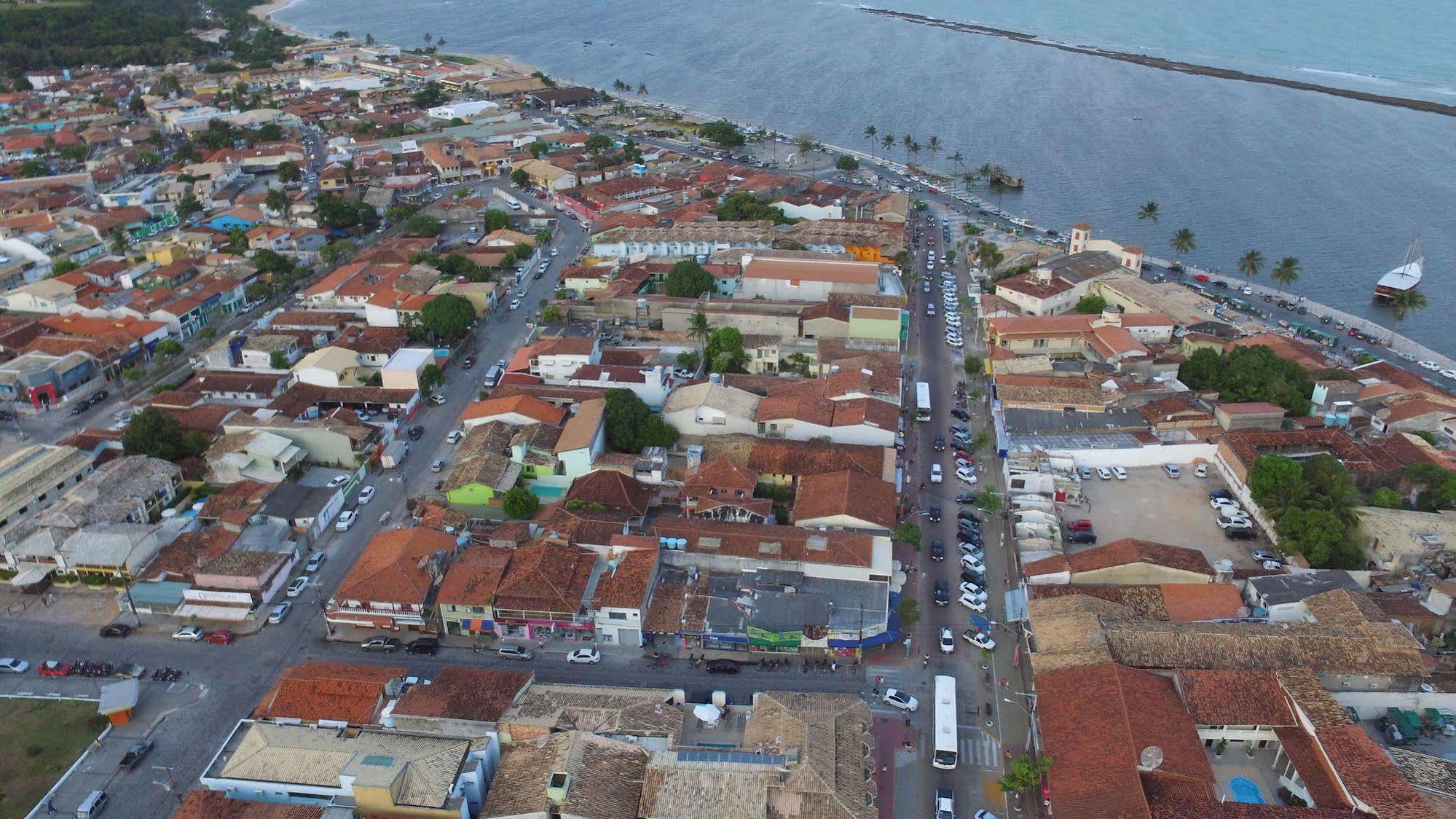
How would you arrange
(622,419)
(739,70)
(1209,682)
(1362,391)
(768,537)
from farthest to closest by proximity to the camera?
(739,70) < (1362,391) < (622,419) < (768,537) < (1209,682)

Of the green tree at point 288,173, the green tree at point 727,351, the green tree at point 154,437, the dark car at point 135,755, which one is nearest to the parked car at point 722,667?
the dark car at point 135,755

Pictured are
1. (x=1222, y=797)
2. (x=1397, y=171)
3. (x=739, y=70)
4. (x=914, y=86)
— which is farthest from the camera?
(x=739, y=70)

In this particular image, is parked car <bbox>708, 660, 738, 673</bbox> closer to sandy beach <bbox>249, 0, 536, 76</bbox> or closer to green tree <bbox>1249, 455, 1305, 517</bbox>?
green tree <bbox>1249, 455, 1305, 517</bbox>

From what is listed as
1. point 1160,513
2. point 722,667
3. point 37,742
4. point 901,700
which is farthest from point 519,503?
point 1160,513

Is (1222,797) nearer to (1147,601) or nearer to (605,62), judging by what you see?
(1147,601)

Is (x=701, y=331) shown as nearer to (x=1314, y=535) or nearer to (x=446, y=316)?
(x=446, y=316)

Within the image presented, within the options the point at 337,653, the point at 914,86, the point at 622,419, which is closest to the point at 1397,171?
the point at 914,86

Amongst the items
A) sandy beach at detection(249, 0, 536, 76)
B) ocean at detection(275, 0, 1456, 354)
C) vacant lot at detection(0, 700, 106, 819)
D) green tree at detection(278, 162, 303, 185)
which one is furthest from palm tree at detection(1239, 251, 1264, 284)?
sandy beach at detection(249, 0, 536, 76)
